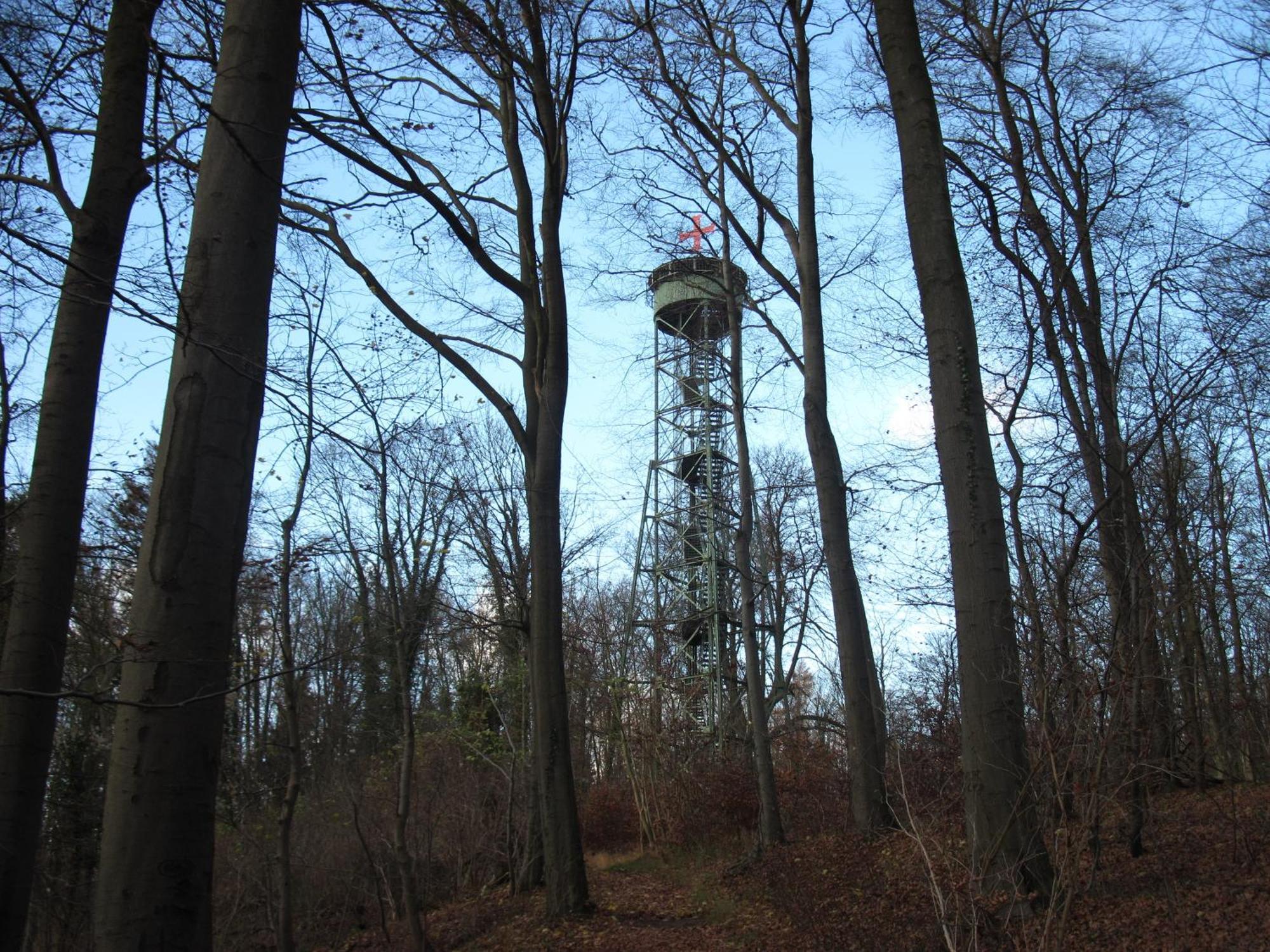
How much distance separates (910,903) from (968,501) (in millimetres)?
2883

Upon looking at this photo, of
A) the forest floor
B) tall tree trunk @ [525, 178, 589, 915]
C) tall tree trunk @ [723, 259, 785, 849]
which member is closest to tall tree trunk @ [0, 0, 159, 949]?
the forest floor

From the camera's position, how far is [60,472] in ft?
16.1

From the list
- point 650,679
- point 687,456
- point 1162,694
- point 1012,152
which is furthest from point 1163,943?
point 687,456

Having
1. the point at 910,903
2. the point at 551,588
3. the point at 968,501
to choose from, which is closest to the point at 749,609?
the point at 551,588

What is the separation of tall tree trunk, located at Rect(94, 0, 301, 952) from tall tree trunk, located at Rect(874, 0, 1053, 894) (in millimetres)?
3498

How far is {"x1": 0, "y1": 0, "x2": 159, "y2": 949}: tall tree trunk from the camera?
434 centimetres

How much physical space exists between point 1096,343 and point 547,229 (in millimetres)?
5648

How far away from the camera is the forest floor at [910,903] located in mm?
4742

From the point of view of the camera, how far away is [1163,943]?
16.1ft

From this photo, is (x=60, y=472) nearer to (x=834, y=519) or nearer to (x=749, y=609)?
(x=834, y=519)

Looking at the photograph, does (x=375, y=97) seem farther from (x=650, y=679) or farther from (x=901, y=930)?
(x=650, y=679)

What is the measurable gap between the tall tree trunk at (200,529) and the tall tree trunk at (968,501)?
350cm

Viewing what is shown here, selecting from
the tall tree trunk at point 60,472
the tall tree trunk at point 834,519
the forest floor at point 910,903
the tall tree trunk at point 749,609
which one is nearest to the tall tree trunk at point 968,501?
the forest floor at point 910,903

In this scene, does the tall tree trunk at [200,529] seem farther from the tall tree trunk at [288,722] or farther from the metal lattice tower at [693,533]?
the metal lattice tower at [693,533]
